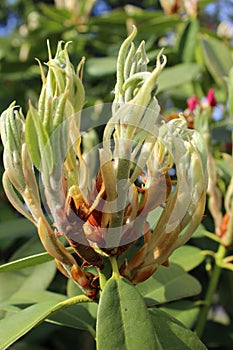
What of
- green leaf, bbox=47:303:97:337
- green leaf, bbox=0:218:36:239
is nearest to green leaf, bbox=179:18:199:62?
green leaf, bbox=0:218:36:239

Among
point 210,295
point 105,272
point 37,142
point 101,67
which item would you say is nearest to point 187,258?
point 210,295

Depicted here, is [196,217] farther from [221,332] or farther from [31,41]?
[31,41]

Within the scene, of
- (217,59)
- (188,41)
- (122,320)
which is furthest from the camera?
(188,41)

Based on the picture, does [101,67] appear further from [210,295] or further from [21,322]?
[21,322]

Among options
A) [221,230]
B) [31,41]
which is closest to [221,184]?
[221,230]

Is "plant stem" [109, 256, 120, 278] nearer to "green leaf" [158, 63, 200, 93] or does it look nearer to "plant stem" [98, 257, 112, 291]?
"plant stem" [98, 257, 112, 291]

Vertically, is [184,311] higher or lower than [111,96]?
lower
